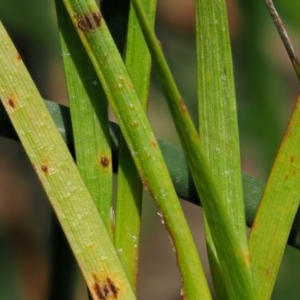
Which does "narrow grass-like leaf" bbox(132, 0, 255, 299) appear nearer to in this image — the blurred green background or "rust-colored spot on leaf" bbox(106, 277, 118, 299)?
"rust-colored spot on leaf" bbox(106, 277, 118, 299)

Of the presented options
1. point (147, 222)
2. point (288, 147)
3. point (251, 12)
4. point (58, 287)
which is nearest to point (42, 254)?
point (58, 287)

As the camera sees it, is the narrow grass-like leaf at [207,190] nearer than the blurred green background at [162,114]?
Yes

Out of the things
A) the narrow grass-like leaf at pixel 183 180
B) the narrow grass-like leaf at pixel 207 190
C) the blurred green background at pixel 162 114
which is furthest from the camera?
the blurred green background at pixel 162 114

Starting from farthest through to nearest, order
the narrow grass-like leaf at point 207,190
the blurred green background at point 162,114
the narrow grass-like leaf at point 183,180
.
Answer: the blurred green background at point 162,114 < the narrow grass-like leaf at point 183,180 < the narrow grass-like leaf at point 207,190

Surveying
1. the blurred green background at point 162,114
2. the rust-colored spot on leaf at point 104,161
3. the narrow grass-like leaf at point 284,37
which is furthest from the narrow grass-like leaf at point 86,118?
the blurred green background at point 162,114

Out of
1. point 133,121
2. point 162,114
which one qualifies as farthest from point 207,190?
point 162,114

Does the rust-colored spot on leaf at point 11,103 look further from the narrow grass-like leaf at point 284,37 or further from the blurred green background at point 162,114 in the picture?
the blurred green background at point 162,114
